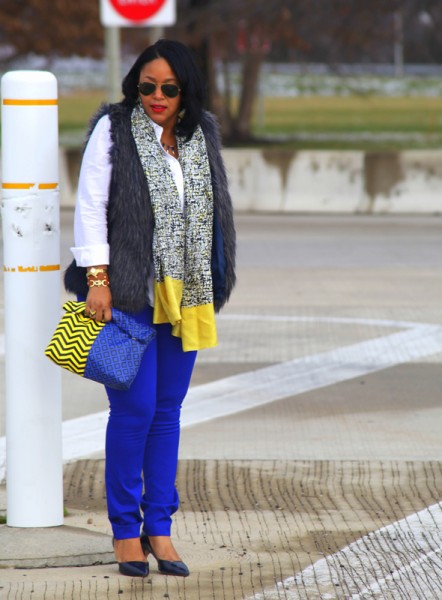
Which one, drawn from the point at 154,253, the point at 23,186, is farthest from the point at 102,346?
the point at 23,186

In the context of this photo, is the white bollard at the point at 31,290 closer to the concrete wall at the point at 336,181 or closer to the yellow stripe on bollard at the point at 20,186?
the yellow stripe on bollard at the point at 20,186

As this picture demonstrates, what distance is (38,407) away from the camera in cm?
488

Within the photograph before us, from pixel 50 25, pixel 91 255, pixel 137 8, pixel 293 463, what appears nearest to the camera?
pixel 91 255

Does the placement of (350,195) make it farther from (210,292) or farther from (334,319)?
(210,292)

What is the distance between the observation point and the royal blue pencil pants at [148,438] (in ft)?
14.6

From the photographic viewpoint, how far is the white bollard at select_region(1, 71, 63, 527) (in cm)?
477

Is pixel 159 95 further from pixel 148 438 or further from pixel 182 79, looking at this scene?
pixel 148 438

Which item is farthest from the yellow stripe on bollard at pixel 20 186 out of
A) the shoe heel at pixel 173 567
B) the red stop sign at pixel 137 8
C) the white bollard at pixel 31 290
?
the red stop sign at pixel 137 8

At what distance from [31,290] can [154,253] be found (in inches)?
24.7

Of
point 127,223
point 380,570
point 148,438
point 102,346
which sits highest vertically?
point 127,223

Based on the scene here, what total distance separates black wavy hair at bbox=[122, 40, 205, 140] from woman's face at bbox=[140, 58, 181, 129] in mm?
18

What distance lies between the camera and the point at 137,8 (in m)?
13.5

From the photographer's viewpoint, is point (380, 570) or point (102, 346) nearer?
point (102, 346)

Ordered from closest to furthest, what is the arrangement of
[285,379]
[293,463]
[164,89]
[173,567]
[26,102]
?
[164,89] < [173,567] < [26,102] < [293,463] < [285,379]
